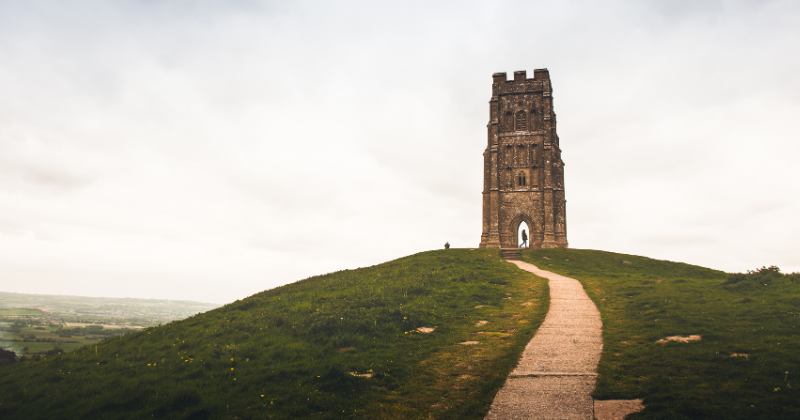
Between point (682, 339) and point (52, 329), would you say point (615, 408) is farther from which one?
point (52, 329)

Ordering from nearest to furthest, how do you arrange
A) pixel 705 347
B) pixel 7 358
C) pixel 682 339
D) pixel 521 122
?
pixel 705 347, pixel 682 339, pixel 7 358, pixel 521 122

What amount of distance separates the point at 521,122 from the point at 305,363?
46456mm

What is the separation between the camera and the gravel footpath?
8.84m

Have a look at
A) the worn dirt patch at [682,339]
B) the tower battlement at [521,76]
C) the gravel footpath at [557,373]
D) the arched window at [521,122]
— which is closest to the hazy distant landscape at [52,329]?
the gravel footpath at [557,373]

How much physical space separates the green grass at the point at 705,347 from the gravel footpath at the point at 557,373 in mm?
463

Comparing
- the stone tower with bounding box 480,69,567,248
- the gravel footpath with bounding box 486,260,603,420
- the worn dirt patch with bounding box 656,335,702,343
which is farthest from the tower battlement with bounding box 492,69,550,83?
the worn dirt patch with bounding box 656,335,702,343

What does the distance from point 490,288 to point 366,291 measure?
7.45 m

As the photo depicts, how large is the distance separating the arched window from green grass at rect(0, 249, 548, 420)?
32912 millimetres

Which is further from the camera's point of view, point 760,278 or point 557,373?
point 760,278

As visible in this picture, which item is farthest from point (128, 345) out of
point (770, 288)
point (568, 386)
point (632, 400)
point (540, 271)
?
point (770, 288)

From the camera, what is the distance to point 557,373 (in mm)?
11062

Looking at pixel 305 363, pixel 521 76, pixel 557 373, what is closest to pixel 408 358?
pixel 305 363

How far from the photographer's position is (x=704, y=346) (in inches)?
481

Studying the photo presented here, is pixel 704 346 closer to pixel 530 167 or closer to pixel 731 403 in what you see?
pixel 731 403
